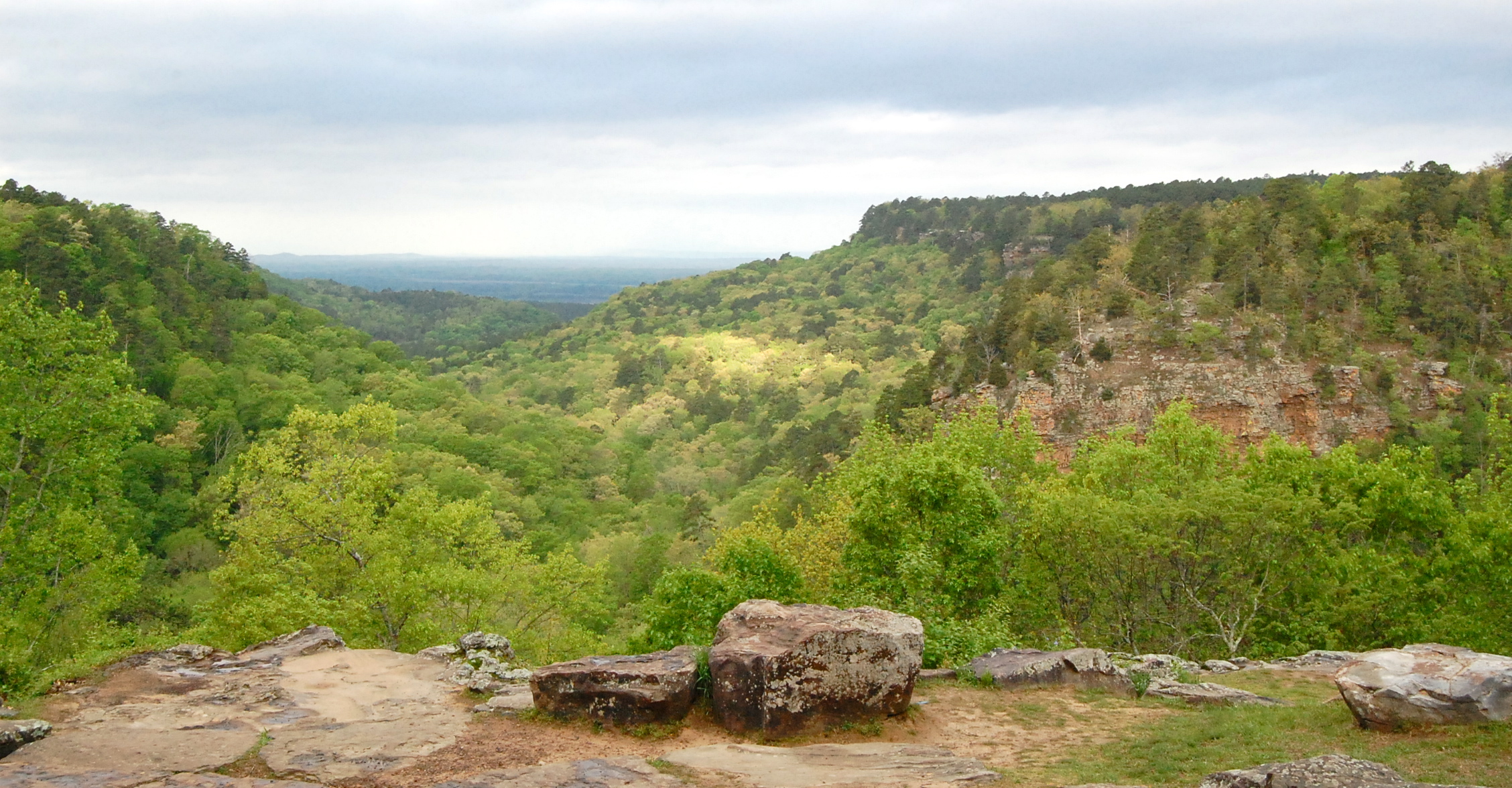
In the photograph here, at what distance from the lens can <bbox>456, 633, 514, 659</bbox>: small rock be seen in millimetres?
16703

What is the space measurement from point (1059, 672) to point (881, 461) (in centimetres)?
858

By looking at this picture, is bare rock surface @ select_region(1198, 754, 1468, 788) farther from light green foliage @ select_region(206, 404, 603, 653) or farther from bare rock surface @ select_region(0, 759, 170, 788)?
light green foliage @ select_region(206, 404, 603, 653)

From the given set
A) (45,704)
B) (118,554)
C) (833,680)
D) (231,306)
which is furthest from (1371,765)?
(231,306)

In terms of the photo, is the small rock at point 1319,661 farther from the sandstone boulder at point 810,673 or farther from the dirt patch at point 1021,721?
the sandstone boulder at point 810,673

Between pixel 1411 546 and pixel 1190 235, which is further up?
pixel 1190 235

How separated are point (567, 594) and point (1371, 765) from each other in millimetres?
19961

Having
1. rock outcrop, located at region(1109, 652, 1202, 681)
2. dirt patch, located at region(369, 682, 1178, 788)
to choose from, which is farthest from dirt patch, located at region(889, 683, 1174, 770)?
rock outcrop, located at region(1109, 652, 1202, 681)

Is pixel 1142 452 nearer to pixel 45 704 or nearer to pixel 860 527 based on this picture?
pixel 860 527

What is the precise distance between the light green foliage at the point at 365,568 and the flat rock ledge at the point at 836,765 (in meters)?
11.9

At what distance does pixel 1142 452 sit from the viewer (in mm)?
25750

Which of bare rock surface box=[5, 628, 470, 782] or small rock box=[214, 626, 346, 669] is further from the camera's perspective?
small rock box=[214, 626, 346, 669]

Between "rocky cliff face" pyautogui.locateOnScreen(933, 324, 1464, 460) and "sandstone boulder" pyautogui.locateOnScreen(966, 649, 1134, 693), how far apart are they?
104 feet

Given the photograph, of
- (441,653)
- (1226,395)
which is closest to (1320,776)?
(441,653)

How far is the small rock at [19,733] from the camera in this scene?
10680mm
